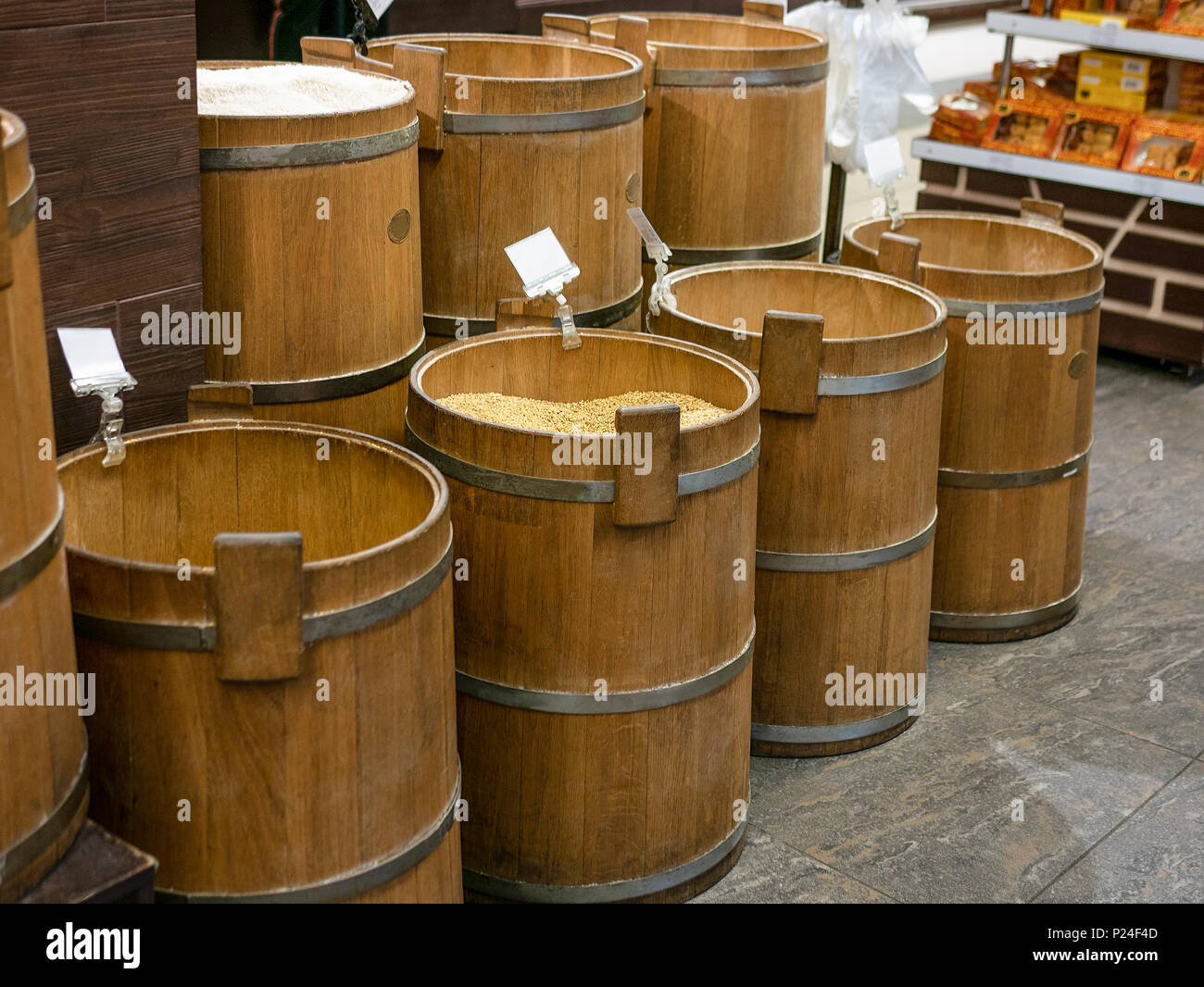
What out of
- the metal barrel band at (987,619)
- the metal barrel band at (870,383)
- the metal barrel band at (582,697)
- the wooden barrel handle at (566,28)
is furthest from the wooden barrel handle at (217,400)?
the metal barrel band at (987,619)

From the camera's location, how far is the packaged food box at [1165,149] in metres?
5.30

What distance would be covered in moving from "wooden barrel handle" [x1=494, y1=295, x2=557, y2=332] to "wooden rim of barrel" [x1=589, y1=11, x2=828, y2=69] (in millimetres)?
976

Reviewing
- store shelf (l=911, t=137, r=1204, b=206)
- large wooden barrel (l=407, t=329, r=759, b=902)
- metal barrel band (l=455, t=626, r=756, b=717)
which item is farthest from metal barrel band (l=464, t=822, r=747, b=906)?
store shelf (l=911, t=137, r=1204, b=206)

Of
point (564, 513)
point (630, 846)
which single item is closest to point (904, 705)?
point (630, 846)

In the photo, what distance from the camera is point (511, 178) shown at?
2.93 m

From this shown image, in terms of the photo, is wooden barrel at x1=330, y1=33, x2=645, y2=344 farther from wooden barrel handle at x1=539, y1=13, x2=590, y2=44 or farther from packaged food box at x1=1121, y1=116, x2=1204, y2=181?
packaged food box at x1=1121, y1=116, x2=1204, y2=181

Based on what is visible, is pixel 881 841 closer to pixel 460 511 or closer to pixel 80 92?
pixel 460 511

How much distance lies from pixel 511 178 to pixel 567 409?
57cm

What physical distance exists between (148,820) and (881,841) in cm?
149

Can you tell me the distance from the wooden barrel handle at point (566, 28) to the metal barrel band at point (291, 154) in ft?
4.23

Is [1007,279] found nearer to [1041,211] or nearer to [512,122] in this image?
[1041,211]

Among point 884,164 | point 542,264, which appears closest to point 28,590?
point 542,264
